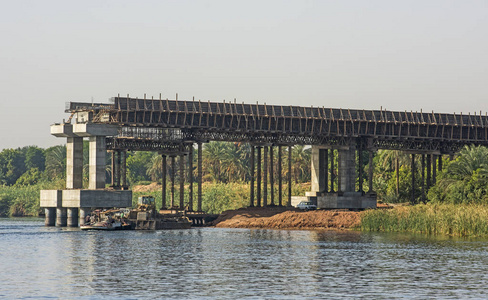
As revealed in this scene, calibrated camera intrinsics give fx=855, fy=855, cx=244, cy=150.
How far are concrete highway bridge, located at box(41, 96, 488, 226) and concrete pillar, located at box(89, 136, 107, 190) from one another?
0.43 feet

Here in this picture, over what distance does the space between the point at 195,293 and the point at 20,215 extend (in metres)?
150

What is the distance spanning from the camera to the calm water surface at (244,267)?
44.8 m

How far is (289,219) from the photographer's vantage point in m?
113

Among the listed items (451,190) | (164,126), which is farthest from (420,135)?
(164,126)

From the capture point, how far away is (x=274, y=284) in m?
47.8

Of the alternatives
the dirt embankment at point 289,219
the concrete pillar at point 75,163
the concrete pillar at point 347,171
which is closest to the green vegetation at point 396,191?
the dirt embankment at point 289,219

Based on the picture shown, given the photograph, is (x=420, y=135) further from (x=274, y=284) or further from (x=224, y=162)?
(x=274, y=284)

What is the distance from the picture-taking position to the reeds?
82062 millimetres

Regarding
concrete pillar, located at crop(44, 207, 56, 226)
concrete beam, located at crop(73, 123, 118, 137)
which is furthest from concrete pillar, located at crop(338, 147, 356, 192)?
concrete pillar, located at crop(44, 207, 56, 226)

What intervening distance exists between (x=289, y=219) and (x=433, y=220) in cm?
2862

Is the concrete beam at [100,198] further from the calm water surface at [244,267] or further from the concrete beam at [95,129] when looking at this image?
the calm water surface at [244,267]

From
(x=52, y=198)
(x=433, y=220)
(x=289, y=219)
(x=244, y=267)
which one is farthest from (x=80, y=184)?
(x=244, y=267)

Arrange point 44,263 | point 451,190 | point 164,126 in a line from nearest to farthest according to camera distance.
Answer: point 44,263 → point 451,190 → point 164,126

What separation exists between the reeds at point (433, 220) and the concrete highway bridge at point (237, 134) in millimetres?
28640
